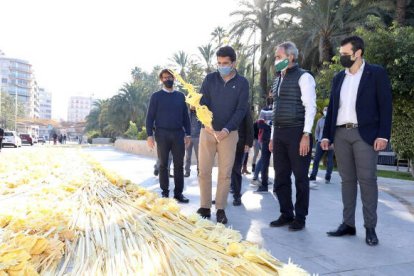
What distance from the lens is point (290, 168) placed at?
4.71m

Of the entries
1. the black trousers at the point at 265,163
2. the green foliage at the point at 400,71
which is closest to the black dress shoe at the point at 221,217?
the black trousers at the point at 265,163

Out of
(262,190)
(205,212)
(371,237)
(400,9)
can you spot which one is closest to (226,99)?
(205,212)

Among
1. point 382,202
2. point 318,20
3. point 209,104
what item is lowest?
point 382,202

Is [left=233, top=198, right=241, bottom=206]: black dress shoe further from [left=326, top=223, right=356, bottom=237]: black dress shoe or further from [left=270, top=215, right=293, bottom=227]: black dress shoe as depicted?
[left=326, top=223, right=356, bottom=237]: black dress shoe

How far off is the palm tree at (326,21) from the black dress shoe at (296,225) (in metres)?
17.9

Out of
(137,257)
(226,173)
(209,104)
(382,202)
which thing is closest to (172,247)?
(137,257)

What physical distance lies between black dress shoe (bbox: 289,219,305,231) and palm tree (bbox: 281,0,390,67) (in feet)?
58.8

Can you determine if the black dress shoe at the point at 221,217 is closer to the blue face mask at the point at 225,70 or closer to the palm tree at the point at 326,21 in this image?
the blue face mask at the point at 225,70

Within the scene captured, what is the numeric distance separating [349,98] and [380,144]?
0.56m

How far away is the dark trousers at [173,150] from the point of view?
19.9ft

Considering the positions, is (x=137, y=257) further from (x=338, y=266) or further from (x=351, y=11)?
(x=351, y=11)

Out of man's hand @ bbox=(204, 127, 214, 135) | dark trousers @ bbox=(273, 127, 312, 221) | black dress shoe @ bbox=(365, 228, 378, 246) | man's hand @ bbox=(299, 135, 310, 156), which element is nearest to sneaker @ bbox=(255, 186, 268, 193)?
dark trousers @ bbox=(273, 127, 312, 221)

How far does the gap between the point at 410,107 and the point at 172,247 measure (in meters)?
11.6

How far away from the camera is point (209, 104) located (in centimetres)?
486
